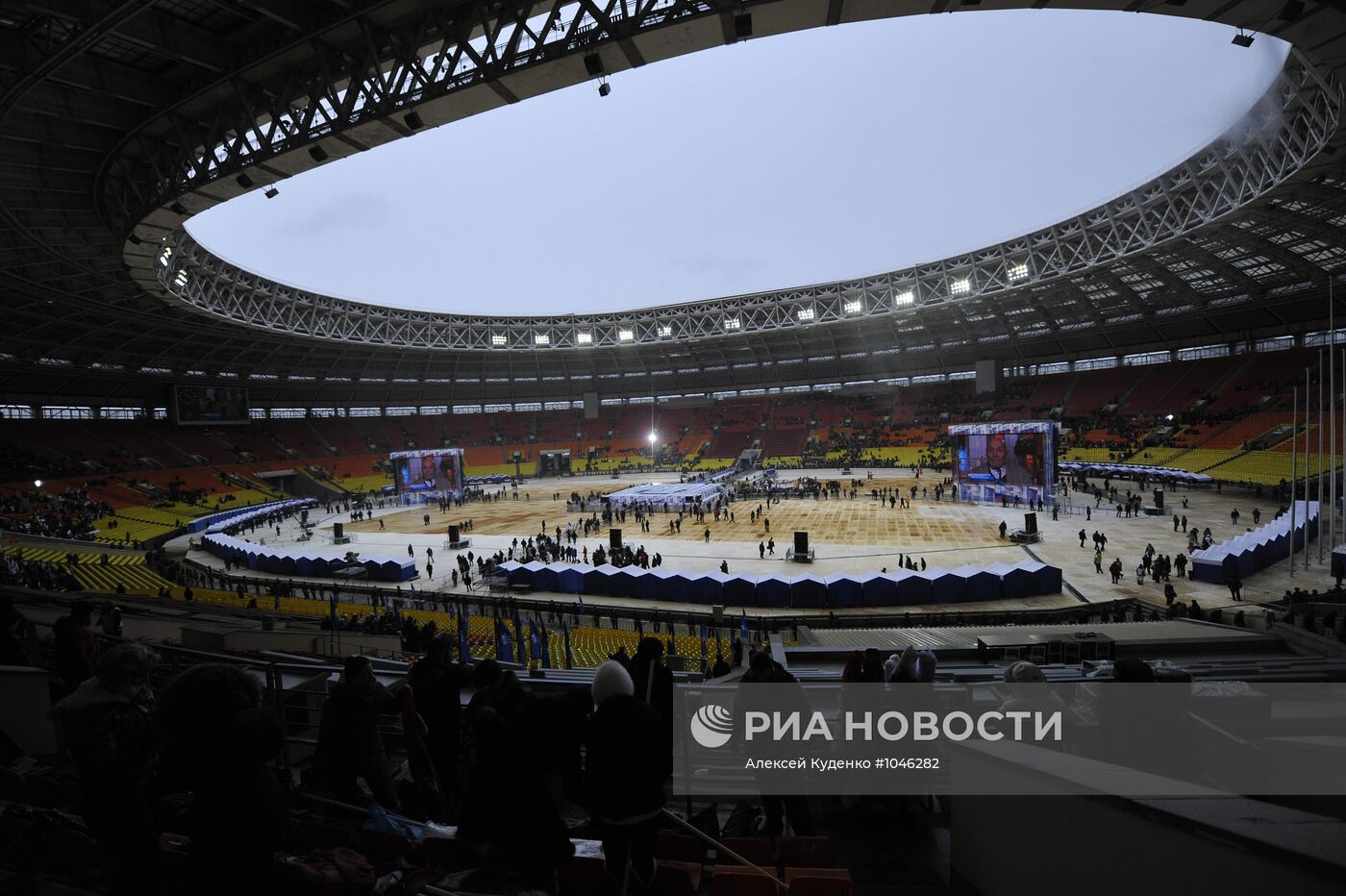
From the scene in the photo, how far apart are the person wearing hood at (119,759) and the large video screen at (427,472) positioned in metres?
45.1

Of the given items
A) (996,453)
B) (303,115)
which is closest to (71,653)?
(303,115)

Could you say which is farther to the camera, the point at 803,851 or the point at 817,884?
the point at 803,851

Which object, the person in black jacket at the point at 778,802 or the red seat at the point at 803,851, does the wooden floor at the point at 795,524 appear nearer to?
the person in black jacket at the point at 778,802

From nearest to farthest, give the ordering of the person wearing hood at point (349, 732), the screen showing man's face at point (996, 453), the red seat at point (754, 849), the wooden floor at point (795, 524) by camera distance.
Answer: the red seat at point (754, 849) → the person wearing hood at point (349, 732) → the wooden floor at point (795, 524) → the screen showing man's face at point (996, 453)

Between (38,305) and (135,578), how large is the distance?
2139 cm

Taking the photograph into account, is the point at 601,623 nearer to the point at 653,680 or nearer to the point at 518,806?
the point at 653,680

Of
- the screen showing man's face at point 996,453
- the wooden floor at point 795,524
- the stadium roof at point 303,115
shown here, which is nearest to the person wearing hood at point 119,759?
the stadium roof at point 303,115

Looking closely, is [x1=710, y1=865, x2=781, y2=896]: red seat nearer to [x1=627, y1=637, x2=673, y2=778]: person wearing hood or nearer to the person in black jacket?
the person in black jacket

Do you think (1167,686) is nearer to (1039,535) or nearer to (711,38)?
(711,38)

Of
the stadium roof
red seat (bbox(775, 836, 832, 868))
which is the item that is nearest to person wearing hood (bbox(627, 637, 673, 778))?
red seat (bbox(775, 836, 832, 868))

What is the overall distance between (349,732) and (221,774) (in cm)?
165

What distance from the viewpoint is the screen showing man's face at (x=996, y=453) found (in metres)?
34.1

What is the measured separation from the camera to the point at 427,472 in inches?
1800

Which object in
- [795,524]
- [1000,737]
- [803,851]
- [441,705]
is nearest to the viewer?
[803,851]
